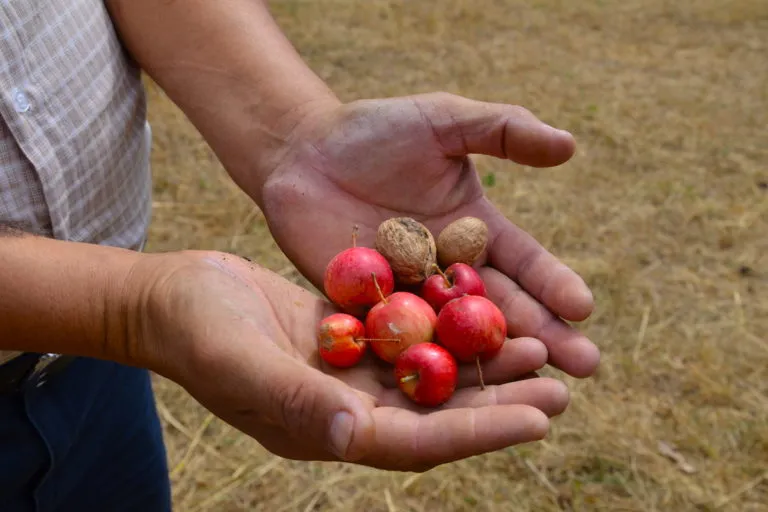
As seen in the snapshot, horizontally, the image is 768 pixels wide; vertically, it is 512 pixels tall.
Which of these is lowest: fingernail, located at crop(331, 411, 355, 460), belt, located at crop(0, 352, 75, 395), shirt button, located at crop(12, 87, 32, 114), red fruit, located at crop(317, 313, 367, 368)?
belt, located at crop(0, 352, 75, 395)

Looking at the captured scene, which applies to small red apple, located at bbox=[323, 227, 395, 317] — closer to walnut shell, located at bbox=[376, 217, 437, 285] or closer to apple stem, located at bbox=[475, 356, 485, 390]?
walnut shell, located at bbox=[376, 217, 437, 285]

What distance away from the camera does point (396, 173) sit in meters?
1.79

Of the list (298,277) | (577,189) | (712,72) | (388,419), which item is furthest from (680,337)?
(712,72)

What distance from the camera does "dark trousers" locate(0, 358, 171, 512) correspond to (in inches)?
56.3

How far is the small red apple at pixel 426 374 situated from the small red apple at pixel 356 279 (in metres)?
0.19

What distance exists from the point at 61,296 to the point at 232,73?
659 millimetres

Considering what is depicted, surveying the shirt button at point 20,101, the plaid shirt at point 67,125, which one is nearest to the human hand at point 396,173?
the plaid shirt at point 67,125

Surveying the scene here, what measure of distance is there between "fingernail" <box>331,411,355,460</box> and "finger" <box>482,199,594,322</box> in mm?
649

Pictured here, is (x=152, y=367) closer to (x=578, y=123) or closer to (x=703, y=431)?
(x=703, y=431)

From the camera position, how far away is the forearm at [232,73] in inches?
64.8

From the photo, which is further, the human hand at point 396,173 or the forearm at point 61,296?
the human hand at point 396,173

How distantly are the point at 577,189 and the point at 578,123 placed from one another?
734 mm

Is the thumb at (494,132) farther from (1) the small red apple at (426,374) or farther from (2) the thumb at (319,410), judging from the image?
(2) the thumb at (319,410)

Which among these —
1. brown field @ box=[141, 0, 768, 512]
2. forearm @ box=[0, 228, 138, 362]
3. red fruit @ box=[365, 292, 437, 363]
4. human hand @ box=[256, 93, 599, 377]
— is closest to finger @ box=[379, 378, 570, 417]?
red fruit @ box=[365, 292, 437, 363]
